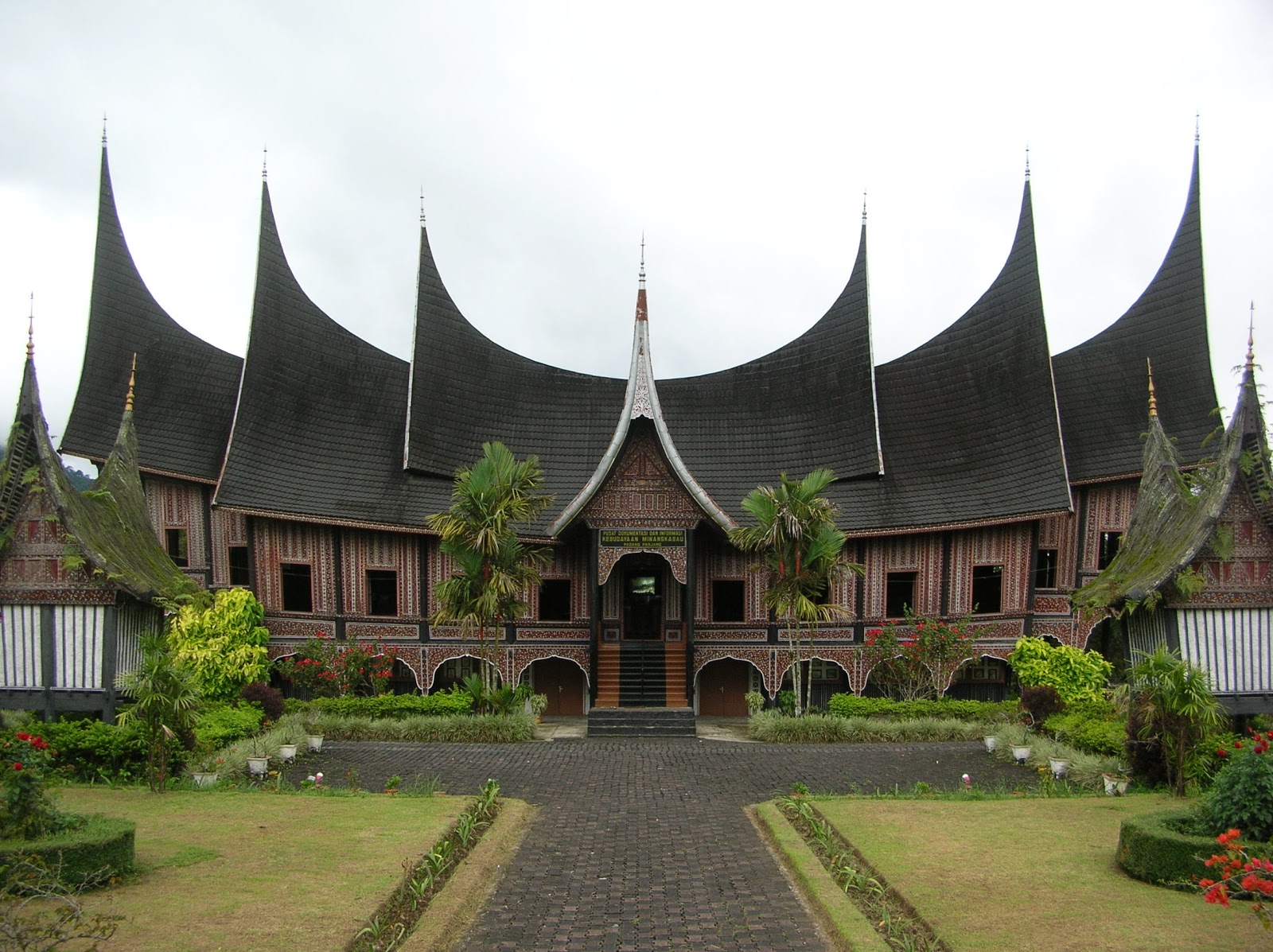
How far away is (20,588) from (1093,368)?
2040 centimetres

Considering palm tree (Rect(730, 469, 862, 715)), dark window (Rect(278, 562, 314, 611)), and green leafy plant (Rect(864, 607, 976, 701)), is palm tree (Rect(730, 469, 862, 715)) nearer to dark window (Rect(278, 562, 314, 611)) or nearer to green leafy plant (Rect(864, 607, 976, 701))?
green leafy plant (Rect(864, 607, 976, 701))

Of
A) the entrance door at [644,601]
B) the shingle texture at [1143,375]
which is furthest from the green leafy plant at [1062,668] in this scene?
the entrance door at [644,601]

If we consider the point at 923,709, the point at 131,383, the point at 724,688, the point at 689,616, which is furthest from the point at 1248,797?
the point at 131,383

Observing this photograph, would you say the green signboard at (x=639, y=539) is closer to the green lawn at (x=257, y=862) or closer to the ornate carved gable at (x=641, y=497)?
the ornate carved gable at (x=641, y=497)

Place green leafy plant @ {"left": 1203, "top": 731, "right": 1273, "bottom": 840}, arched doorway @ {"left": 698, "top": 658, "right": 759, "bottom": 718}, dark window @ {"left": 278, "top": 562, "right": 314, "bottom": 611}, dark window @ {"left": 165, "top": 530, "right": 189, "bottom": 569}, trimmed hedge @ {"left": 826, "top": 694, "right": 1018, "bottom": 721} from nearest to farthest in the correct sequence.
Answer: green leafy plant @ {"left": 1203, "top": 731, "right": 1273, "bottom": 840}, trimmed hedge @ {"left": 826, "top": 694, "right": 1018, "bottom": 721}, dark window @ {"left": 165, "top": 530, "right": 189, "bottom": 569}, dark window @ {"left": 278, "top": 562, "right": 314, "bottom": 611}, arched doorway @ {"left": 698, "top": 658, "right": 759, "bottom": 718}

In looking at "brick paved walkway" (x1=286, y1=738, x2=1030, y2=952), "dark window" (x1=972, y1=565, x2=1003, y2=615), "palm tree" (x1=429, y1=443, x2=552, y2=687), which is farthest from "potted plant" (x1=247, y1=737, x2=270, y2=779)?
"dark window" (x1=972, y1=565, x2=1003, y2=615)

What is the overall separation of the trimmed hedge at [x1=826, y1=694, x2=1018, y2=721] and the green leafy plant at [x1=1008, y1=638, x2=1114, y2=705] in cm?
69

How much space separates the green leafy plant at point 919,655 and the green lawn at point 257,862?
35.4 ft

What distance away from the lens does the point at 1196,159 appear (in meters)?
21.2

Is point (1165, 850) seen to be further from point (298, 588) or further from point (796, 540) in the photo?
point (298, 588)

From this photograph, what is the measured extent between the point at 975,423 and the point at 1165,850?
1453cm

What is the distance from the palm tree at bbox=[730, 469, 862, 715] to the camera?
18.2 meters

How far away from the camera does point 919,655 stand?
65.6ft

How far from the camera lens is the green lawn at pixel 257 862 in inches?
282
